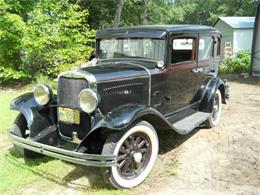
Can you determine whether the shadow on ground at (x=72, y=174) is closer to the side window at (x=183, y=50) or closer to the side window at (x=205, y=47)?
the side window at (x=183, y=50)

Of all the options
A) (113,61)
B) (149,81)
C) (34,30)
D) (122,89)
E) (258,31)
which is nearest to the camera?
(122,89)

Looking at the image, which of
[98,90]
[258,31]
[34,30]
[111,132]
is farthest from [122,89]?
[258,31]

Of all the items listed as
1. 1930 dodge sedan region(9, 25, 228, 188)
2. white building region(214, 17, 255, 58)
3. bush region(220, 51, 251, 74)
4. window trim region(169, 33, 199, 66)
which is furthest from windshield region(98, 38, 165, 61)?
white building region(214, 17, 255, 58)

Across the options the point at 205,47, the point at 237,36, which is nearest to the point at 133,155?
the point at 205,47

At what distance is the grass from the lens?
151 inches

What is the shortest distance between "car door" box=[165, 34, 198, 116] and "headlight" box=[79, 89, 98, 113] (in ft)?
4.57

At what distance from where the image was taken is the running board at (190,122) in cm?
482

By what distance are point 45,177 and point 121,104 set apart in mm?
1317

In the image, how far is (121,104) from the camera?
4168mm

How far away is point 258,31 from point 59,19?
301 inches

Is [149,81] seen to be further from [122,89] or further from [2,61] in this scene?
[2,61]

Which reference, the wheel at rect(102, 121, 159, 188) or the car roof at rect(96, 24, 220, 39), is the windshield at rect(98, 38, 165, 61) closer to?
the car roof at rect(96, 24, 220, 39)

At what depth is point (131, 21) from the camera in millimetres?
22266

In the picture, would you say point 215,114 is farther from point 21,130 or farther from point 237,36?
point 237,36
